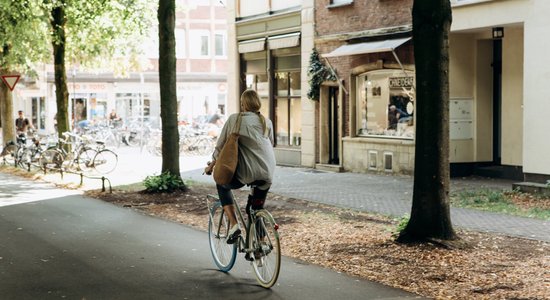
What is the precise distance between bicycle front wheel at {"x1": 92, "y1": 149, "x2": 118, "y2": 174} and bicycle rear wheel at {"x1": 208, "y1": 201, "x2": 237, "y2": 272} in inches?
632

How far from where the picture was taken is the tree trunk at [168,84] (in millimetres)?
17062

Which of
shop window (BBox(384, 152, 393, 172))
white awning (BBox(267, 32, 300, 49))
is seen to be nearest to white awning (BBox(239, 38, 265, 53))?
white awning (BBox(267, 32, 300, 49))

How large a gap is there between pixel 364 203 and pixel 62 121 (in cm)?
1325

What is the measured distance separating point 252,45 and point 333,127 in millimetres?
4690

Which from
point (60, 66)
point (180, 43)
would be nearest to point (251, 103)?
point (60, 66)

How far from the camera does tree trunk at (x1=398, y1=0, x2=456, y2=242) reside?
9.88 meters

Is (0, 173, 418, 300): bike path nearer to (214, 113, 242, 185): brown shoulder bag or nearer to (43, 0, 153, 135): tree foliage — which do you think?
(214, 113, 242, 185): brown shoulder bag

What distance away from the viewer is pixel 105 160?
25.0 metres

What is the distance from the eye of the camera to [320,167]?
80.5 feet

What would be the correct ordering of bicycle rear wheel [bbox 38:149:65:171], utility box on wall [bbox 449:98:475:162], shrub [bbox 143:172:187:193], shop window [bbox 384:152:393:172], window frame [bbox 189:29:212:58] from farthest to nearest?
window frame [bbox 189:29:212:58]
bicycle rear wheel [bbox 38:149:65:171]
shop window [bbox 384:152:393:172]
utility box on wall [bbox 449:98:475:162]
shrub [bbox 143:172:187:193]

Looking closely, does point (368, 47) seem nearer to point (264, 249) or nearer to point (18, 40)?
point (18, 40)

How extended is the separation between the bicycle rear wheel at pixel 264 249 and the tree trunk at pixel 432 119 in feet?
8.27

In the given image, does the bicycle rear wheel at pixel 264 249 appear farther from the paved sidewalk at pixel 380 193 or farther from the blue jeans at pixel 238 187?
the paved sidewalk at pixel 380 193

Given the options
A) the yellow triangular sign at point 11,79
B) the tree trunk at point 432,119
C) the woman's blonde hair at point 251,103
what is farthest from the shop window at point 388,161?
the woman's blonde hair at point 251,103
